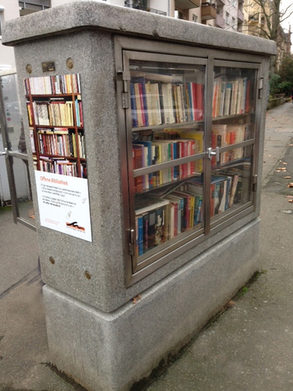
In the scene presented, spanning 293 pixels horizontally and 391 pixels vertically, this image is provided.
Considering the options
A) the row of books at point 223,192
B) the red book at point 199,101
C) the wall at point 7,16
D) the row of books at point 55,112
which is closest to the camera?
the row of books at point 55,112

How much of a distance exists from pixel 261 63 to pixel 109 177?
2193 millimetres

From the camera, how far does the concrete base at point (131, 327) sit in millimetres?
2266

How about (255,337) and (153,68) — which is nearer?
(153,68)

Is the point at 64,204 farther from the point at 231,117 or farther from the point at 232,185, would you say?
the point at 232,185

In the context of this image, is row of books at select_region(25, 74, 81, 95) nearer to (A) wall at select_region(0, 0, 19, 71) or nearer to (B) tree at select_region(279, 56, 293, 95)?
(A) wall at select_region(0, 0, 19, 71)

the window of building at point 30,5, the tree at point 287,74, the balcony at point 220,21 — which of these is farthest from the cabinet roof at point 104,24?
the tree at point 287,74

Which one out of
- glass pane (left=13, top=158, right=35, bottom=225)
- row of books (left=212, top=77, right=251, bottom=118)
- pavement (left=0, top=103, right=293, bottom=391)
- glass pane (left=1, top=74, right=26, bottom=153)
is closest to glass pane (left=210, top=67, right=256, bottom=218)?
row of books (left=212, top=77, right=251, bottom=118)

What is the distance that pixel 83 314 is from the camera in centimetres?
231

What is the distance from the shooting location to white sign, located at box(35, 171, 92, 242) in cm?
209

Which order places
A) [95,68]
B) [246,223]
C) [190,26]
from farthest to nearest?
[246,223], [190,26], [95,68]

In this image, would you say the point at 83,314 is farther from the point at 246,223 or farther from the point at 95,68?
the point at 246,223

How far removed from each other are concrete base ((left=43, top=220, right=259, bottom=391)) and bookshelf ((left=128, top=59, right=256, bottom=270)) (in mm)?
307

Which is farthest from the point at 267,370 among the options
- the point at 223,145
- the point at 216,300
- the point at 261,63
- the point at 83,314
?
the point at 261,63

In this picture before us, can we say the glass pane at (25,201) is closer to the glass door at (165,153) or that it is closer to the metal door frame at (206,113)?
the glass door at (165,153)
